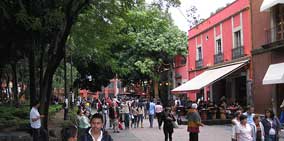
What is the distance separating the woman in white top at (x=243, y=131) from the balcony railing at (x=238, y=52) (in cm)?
2049

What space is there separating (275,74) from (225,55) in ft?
31.6

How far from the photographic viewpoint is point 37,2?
50.9ft

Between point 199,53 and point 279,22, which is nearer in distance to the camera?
point 279,22

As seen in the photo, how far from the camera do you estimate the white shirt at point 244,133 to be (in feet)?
36.9

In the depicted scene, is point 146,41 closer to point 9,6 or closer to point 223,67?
point 223,67

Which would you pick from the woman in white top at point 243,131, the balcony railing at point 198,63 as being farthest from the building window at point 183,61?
the woman in white top at point 243,131

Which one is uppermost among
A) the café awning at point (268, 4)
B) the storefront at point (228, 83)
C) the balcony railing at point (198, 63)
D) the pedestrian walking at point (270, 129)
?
the café awning at point (268, 4)

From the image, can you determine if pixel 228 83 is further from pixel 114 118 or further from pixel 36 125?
pixel 36 125

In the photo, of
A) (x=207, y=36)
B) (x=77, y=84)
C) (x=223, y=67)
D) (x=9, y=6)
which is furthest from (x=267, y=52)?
(x=77, y=84)

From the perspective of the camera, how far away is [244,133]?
11.3 meters

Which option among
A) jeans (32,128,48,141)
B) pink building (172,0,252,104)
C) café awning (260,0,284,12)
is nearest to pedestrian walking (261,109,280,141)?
jeans (32,128,48,141)

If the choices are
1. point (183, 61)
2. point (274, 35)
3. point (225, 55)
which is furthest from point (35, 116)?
point (183, 61)

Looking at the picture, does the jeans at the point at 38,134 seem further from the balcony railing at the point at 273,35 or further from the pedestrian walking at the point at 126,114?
the balcony railing at the point at 273,35

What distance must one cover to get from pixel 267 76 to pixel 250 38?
4694 mm
